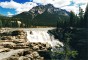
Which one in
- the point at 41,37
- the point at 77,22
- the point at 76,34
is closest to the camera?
the point at 41,37

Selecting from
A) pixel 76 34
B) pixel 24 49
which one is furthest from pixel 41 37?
pixel 24 49

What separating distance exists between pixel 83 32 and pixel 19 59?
63.7 metres

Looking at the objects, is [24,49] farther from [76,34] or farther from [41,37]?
[76,34]

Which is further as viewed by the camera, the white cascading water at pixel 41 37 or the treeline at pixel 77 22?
the treeline at pixel 77 22

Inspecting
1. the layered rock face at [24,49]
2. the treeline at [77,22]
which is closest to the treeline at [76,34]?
the treeline at [77,22]

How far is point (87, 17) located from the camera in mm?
131625

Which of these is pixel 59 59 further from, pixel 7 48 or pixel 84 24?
pixel 84 24

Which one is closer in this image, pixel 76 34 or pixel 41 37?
pixel 41 37

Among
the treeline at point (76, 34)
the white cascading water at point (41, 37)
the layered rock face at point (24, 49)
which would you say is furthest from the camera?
the white cascading water at point (41, 37)

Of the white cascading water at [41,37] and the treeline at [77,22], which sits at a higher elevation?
the treeline at [77,22]

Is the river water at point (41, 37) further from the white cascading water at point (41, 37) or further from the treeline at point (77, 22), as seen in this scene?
the treeline at point (77, 22)

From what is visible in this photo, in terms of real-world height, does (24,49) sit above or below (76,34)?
above

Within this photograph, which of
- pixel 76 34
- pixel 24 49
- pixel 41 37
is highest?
pixel 24 49

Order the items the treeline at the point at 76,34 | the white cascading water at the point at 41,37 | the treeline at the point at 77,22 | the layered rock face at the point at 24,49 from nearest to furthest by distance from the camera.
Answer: the layered rock face at the point at 24,49
the treeline at the point at 76,34
the white cascading water at the point at 41,37
the treeline at the point at 77,22
